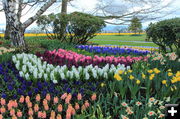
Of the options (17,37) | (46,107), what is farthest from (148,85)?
(17,37)

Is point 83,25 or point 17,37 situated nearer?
point 17,37

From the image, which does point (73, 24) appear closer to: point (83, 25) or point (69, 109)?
point (83, 25)

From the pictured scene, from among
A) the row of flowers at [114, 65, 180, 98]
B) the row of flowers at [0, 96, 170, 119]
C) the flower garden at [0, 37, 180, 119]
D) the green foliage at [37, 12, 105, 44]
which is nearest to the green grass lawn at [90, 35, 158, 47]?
the green foliage at [37, 12, 105, 44]

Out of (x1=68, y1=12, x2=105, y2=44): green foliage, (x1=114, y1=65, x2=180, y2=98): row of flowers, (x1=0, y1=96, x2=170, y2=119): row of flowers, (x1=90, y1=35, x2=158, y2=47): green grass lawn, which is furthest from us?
(x1=90, y1=35, x2=158, y2=47): green grass lawn

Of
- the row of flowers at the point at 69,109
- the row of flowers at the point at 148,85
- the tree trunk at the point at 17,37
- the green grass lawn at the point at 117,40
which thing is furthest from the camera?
the green grass lawn at the point at 117,40

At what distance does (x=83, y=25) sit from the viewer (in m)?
13.3

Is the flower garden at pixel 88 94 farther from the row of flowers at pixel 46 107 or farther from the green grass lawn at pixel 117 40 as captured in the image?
the green grass lawn at pixel 117 40

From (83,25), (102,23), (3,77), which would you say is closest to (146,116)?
(3,77)

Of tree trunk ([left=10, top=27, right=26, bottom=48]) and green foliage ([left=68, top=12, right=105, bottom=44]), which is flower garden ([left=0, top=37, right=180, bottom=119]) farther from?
green foliage ([left=68, top=12, right=105, bottom=44])

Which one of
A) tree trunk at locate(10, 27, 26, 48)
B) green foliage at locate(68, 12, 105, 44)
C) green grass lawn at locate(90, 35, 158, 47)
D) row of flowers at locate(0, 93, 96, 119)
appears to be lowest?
row of flowers at locate(0, 93, 96, 119)

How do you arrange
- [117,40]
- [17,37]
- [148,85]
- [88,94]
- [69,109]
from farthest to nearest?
→ [117,40], [17,37], [88,94], [148,85], [69,109]

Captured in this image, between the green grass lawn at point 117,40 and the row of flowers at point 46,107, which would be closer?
the row of flowers at point 46,107

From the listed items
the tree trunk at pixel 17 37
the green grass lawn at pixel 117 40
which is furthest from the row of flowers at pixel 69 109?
the green grass lawn at pixel 117 40

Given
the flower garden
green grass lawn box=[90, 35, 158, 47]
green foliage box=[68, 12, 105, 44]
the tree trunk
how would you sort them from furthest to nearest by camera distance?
green grass lawn box=[90, 35, 158, 47] → green foliage box=[68, 12, 105, 44] → the tree trunk → the flower garden
